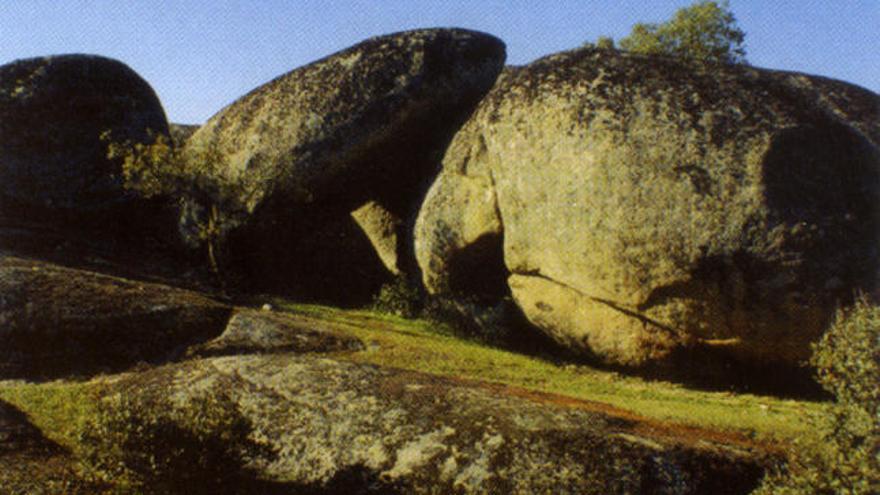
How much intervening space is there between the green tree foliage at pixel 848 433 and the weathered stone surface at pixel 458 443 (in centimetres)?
120

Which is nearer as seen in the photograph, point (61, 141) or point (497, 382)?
point (497, 382)

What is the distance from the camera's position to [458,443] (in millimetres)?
9797

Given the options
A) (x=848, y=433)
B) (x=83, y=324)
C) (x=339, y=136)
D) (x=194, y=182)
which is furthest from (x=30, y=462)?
(x=339, y=136)

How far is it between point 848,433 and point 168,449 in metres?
7.85

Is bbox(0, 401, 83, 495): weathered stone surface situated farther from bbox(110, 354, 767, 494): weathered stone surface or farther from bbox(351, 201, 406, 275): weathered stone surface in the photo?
bbox(351, 201, 406, 275): weathered stone surface

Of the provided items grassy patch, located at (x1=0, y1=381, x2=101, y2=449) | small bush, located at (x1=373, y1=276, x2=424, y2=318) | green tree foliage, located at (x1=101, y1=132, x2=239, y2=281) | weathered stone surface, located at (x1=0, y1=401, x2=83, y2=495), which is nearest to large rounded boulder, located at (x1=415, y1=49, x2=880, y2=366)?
small bush, located at (x1=373, y1=276, x2=424, y2=318)

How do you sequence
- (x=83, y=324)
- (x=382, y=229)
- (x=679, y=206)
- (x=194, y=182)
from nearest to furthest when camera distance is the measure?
(x=83, y=324), (x=679, y=206), (x=194, y=182), (x=382, y=229)

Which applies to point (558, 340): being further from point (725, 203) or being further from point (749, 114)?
point (749, 114)

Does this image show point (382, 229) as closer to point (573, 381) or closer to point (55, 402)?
point (573, 381)

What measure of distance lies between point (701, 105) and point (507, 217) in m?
5.19

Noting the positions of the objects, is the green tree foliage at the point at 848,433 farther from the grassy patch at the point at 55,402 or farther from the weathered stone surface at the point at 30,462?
the grassy patch at the point at 55,402

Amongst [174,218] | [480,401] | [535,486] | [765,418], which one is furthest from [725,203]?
[174,218]

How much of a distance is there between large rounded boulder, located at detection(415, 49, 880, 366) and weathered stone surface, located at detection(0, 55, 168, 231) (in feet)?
50.0

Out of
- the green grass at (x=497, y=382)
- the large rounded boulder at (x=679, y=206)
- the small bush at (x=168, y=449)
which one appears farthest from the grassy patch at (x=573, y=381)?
the small bush at (x=168, y=449)
